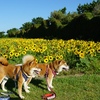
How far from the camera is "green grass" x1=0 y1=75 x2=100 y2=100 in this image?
22.9ft

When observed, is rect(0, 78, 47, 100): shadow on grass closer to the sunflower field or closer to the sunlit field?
the sunlit field

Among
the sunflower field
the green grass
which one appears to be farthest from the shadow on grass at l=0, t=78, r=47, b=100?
the sunflower field

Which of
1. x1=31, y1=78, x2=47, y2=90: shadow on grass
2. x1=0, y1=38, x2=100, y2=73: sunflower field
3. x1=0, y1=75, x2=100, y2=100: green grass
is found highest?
x1=0, y1=38, x2=100, y2=73: sunflower field

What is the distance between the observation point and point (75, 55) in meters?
10.5

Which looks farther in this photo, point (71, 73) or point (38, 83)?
point (71, 73)

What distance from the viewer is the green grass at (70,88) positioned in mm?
6981

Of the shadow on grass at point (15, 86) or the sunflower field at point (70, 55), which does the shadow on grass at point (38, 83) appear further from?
the sunflower field at point (70, 55)

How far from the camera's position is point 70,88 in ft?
25.1

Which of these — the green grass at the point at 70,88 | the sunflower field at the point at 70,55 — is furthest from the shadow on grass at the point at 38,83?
the sunflower field at the point at 70,55

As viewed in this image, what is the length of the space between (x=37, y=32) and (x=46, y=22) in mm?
2501

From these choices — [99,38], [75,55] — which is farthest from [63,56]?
[99,38]

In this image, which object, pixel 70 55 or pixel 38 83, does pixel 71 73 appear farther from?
pixel 38 83

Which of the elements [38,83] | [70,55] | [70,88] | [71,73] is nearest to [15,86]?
[38,83]

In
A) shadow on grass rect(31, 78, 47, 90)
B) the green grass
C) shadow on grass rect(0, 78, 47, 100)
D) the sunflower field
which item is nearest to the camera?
the green grass
